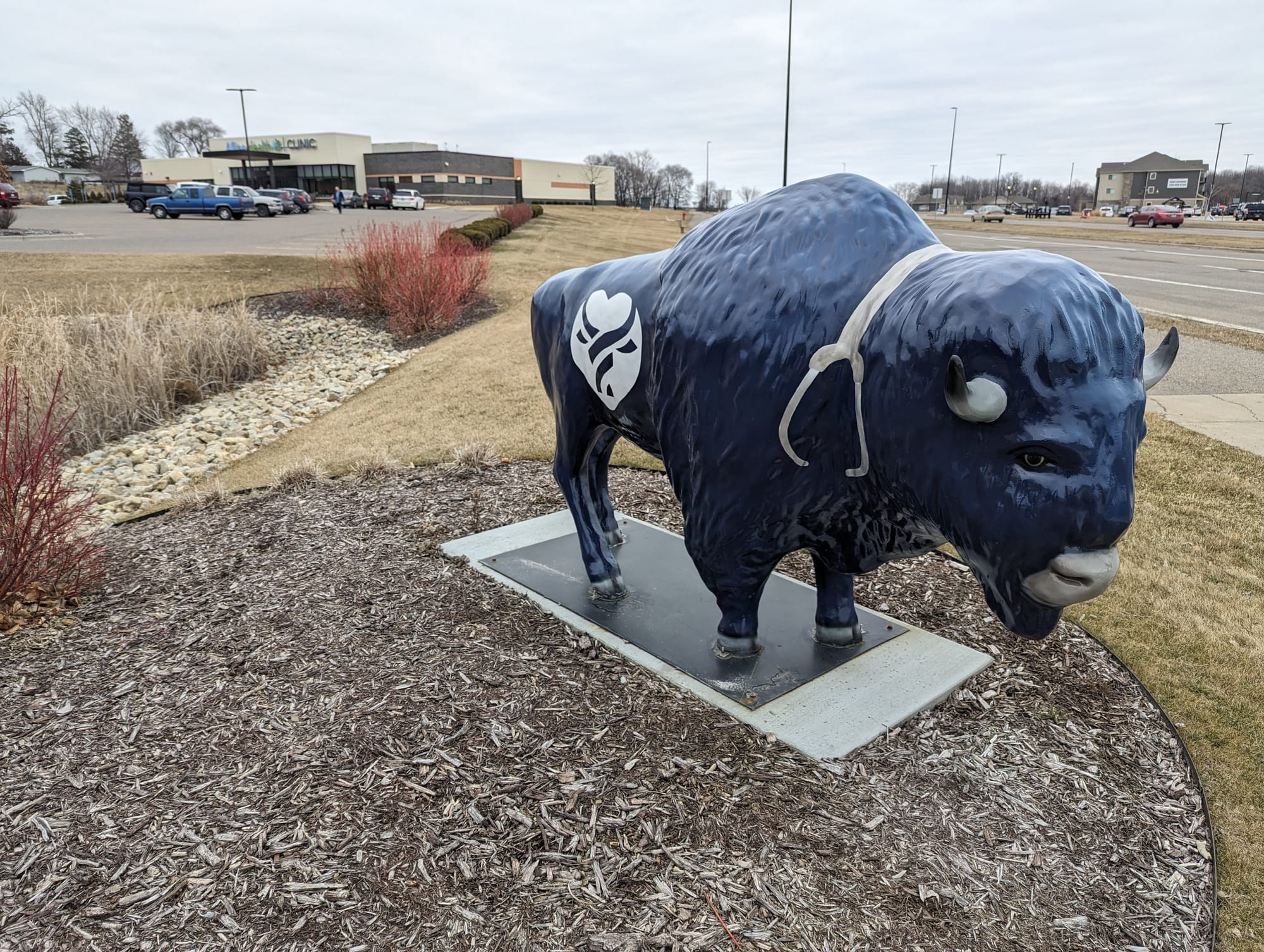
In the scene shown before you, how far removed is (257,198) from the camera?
35.4m

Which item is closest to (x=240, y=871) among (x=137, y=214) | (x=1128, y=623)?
(x=1128, y=623)

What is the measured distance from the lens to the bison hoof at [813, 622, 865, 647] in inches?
134

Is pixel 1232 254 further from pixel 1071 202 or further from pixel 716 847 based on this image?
pixel 1071 202

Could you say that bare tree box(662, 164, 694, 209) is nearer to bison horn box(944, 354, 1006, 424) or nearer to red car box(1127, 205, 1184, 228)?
red car box(1127, 205, 1184, 228)

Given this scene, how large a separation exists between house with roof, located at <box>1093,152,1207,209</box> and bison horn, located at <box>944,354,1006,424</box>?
4190 inches

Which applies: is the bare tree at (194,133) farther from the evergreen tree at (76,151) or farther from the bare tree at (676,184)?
the bare tree at (676,184)

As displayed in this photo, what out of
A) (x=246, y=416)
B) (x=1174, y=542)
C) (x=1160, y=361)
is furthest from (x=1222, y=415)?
(x=246, y=416)

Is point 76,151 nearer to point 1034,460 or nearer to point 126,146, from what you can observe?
point 126,146

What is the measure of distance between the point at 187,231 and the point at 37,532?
87.2ft

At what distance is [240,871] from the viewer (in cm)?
235

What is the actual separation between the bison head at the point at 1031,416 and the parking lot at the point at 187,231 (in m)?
13.0

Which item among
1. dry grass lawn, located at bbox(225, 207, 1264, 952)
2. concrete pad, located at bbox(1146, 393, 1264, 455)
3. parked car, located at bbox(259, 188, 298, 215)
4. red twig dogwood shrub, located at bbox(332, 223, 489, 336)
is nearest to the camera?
dry grass lawn, located at bbox(225, 207, 1264, 952)

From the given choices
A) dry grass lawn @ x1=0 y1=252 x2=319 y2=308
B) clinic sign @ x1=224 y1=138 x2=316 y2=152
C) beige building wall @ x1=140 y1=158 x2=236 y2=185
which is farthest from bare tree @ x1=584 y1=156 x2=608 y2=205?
dry grass lawn @ x1=0 y1=252 x2=319 y2=308

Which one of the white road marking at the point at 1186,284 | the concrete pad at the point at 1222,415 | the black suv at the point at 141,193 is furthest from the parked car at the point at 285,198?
the concrete pad at the point at 1222,415
